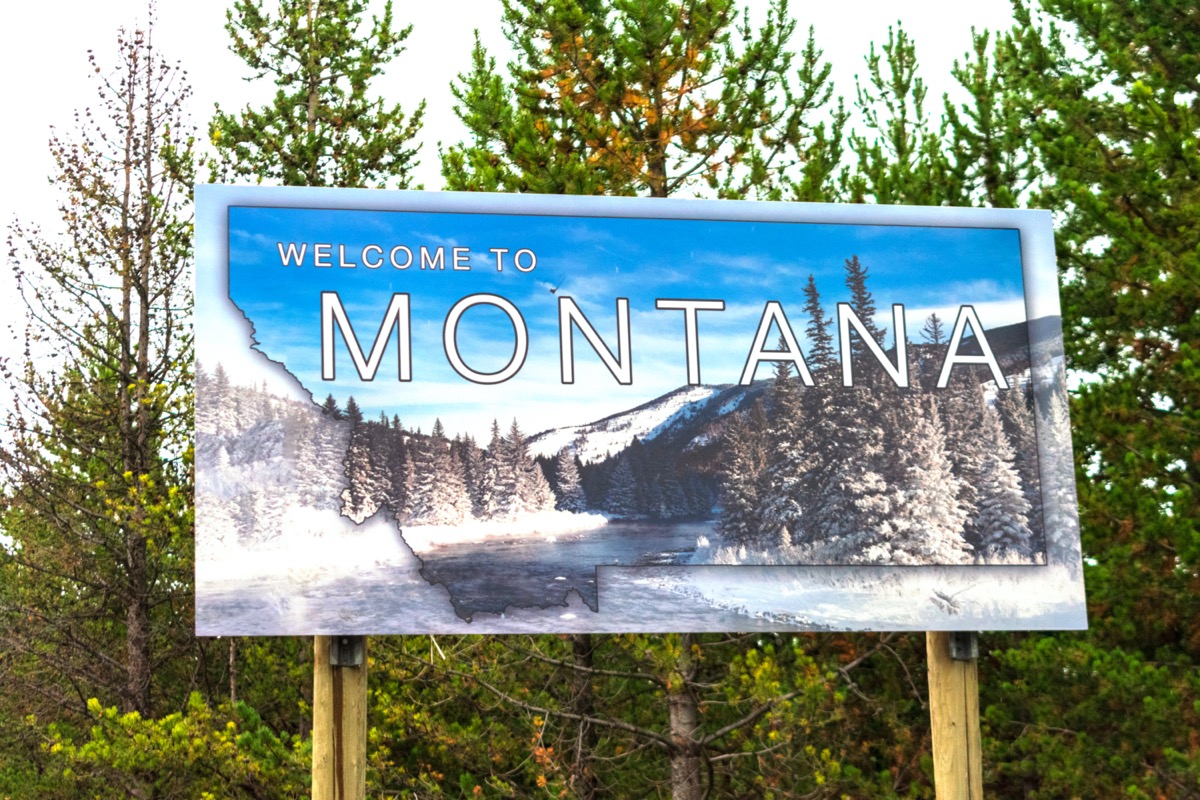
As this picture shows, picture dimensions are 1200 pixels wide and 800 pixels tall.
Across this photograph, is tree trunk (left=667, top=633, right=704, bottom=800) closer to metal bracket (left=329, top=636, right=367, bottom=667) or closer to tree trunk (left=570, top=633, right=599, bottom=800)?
tree trunk (left=570, top=633, right=599, bottom=800)

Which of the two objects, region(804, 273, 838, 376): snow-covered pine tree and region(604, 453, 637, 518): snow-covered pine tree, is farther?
region(804, 273, 838, 376): snow-covered pine tree

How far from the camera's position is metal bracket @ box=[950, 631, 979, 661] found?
6.58 meters

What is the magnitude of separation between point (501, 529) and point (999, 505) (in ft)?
7.96

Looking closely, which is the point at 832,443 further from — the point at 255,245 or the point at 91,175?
the point at 91,175

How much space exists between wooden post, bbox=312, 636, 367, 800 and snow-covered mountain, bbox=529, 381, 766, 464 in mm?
1245

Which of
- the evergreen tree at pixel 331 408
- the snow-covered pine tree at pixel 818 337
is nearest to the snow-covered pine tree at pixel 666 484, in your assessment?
the snow-covered pine tree at pixel 818 337

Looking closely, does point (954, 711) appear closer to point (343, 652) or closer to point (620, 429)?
point (620, 429)

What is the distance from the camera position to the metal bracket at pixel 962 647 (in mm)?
6578

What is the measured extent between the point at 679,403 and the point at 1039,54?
831 cm

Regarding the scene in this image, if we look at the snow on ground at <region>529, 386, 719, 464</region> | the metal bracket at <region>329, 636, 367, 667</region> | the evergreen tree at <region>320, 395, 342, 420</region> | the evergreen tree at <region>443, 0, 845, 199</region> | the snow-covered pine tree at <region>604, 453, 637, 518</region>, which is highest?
the evergreen tree at <region>443, 0, 845, 199</region>

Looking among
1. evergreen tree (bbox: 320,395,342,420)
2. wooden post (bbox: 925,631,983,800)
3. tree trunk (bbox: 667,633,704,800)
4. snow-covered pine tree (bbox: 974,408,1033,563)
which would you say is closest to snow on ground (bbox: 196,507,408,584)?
evergreen tree (bbox: 320,395,342,420)

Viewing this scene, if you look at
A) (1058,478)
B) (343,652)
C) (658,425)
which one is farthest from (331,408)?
(1058,478)

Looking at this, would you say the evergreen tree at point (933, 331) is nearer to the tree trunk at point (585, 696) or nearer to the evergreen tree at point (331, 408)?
the evergreen tree at point (331, 408)

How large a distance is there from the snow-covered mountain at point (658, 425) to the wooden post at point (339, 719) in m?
1.25
